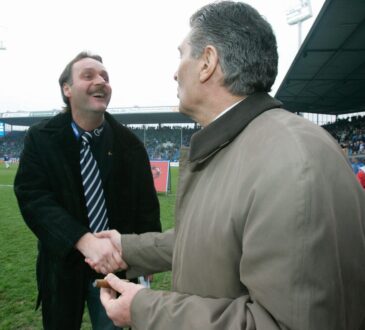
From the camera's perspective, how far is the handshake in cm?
202

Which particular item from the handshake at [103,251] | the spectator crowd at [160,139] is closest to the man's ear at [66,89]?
the handshake at [103,251]

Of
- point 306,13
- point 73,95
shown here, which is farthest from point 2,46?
point 73,95

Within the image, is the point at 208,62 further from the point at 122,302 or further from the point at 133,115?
the point at 133,115

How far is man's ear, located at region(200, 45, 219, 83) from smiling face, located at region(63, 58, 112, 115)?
1175 millimetres

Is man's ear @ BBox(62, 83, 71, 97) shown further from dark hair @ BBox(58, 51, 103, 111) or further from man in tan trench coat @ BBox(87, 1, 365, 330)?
man in tan trench coat @ BBox(87, 1, 365, 330)

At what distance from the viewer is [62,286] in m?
2.36

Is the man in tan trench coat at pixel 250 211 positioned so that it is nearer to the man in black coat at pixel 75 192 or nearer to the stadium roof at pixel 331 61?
the man in black coat at pixel 75 192

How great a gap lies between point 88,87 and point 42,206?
849 mm

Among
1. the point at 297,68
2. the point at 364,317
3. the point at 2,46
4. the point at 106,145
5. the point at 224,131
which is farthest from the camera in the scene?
the point at 2,46

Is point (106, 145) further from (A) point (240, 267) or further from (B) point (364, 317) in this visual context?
(B) point (364, 317)

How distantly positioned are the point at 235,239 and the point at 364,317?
1.64 ft

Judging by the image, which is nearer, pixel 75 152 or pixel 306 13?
pixel 75 152

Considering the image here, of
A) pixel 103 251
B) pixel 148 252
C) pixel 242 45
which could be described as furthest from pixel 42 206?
pixel 242 45

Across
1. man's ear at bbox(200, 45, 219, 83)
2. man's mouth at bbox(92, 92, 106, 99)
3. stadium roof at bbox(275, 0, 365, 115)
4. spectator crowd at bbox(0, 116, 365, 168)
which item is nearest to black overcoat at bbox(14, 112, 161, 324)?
man's mouth at bbox(92, 92, 106, 99)
